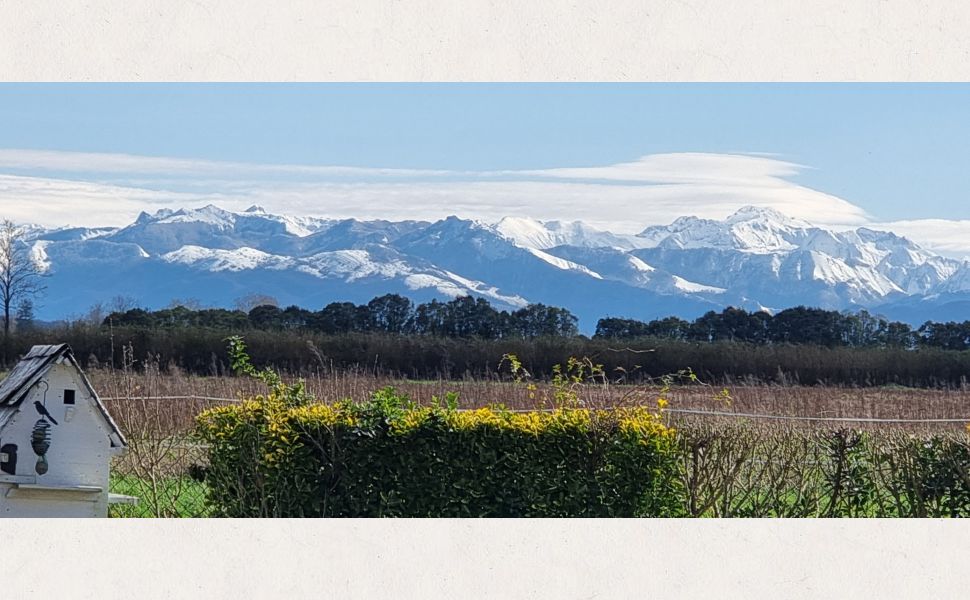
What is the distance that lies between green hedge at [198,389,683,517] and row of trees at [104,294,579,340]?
57.7ft

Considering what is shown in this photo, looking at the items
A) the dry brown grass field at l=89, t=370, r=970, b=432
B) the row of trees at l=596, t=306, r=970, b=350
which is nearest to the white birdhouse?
the dry brown grass field at l=89, t=370, r=970, b=432

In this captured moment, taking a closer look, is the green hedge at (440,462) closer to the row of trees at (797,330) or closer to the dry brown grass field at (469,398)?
the dry brown grass field at (469,398)

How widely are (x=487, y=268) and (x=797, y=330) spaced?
156 metres

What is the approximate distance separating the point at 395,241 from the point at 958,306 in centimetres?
8810

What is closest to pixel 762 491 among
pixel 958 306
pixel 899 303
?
pixel 958 306

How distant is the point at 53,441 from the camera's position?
4996mm

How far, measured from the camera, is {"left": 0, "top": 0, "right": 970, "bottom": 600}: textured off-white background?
18.1ft

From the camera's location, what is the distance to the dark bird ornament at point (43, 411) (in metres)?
4.97

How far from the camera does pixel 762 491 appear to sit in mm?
7238

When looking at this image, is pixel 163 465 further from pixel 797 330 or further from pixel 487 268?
pixel 487 268

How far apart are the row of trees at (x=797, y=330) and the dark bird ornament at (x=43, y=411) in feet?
65.1

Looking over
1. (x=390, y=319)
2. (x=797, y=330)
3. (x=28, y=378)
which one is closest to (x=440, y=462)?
(x=28, y=378)
